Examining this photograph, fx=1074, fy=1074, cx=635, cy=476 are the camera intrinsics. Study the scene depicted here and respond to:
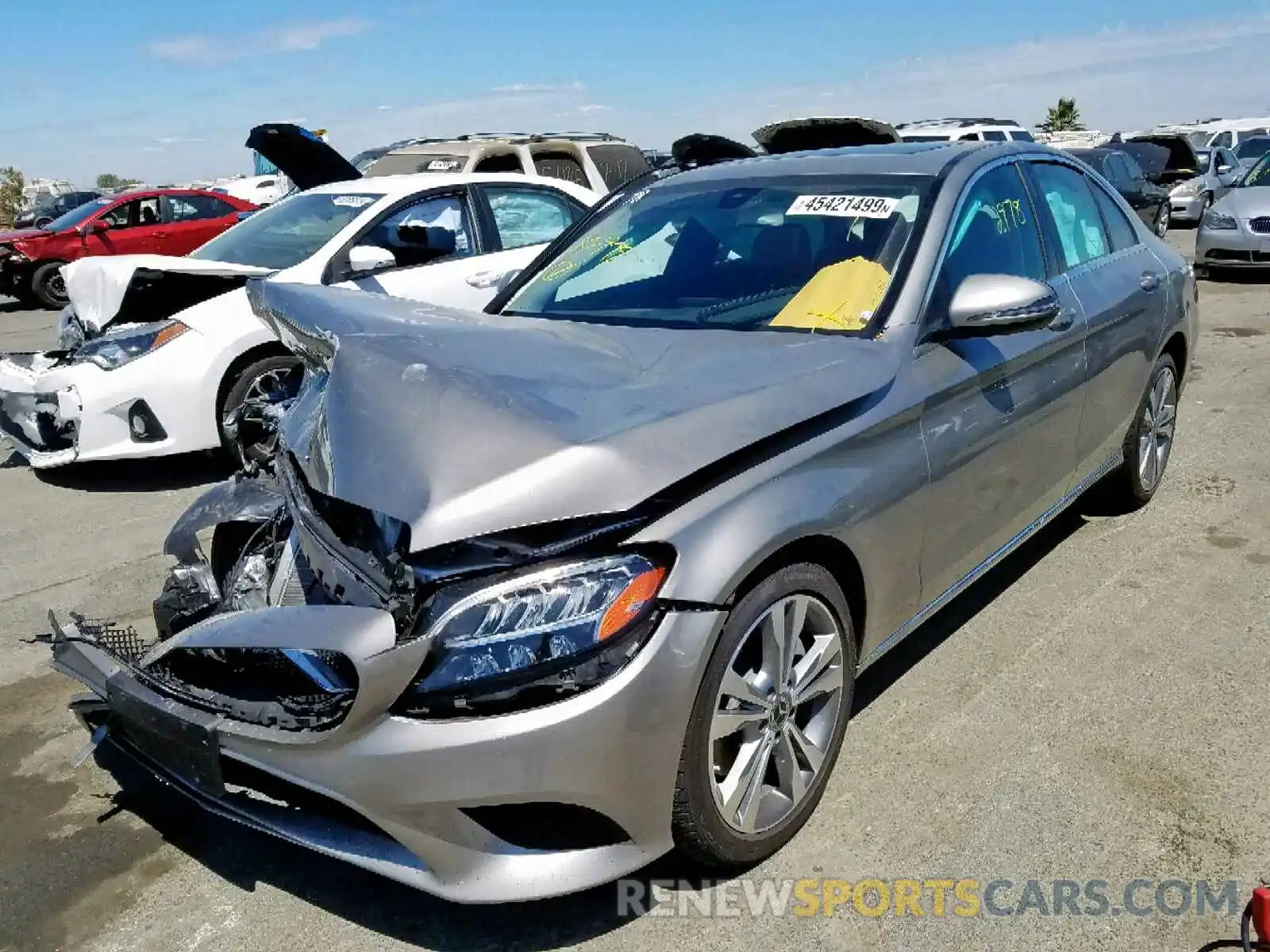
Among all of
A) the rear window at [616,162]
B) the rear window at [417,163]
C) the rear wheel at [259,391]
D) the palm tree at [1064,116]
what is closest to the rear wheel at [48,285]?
the rear window at [417,163]

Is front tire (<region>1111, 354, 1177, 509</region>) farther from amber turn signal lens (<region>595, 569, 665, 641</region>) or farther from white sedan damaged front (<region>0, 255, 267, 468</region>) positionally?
white sedan damaged front (<region>0, 255, 267, 468</region>)

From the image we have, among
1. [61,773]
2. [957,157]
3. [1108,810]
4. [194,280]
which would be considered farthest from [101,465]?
[1108,810]

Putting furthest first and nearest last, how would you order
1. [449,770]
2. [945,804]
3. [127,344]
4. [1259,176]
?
[1259,176]
[127,344]
[945,804]
[449,770]

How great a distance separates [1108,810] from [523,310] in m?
2.33

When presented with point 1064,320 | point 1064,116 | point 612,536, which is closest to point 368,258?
point 1064,320

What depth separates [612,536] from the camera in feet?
7.29

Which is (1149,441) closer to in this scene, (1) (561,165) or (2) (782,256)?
(2) (782,256)

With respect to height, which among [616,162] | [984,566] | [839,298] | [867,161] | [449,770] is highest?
[616,162]

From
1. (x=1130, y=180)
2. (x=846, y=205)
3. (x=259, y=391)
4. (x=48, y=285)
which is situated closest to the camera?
(x=846, y=205)

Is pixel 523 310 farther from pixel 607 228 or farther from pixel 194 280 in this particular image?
pixel 194 280

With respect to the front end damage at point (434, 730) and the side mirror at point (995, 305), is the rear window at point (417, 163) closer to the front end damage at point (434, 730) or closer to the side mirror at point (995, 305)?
the side mirror at point (995, 305)

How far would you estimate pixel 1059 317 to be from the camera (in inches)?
143

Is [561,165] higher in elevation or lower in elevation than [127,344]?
higher

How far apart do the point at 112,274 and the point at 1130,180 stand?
1359 cm
